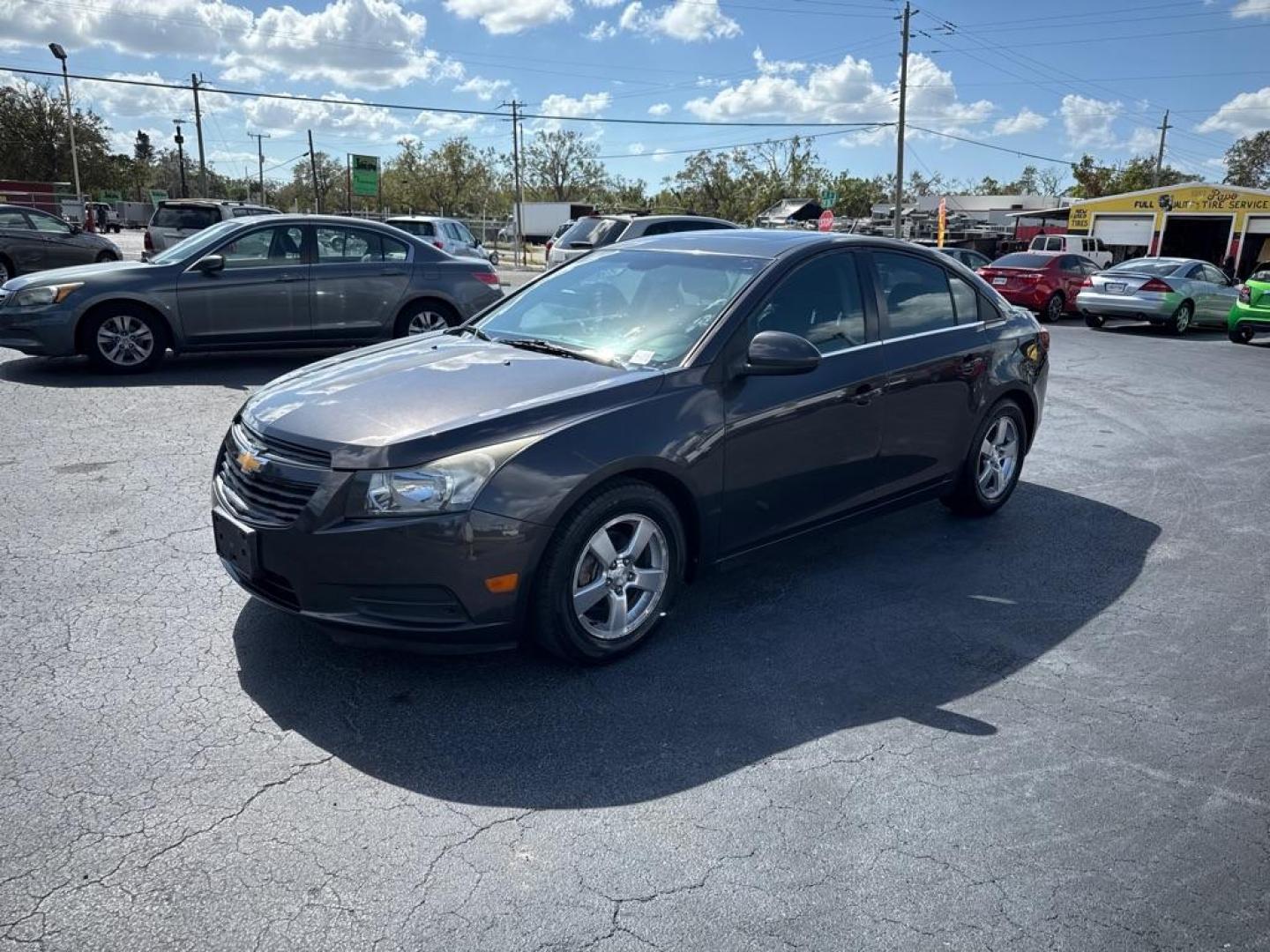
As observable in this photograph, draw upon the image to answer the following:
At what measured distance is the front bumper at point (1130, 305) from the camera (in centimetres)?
1712

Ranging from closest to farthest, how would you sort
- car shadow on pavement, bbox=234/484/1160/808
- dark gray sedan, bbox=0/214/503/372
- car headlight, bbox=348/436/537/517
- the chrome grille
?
car shadow on pavement, bbox=234/484/1160/808
car headlight, bbox=348/436/537/517
the chrome grille
dark gray sedan, bbox=0/214/503/372

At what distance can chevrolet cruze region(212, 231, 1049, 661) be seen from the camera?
3266 millimetres

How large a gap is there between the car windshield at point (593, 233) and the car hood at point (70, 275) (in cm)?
835

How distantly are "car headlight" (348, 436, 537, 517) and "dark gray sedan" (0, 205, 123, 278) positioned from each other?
Answer: 635 inches

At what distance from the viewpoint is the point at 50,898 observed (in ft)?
7.84

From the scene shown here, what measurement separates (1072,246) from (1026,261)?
1639cm

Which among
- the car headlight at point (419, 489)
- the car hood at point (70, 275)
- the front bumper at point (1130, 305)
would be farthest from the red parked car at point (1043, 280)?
the car headlight at point (419, 489)

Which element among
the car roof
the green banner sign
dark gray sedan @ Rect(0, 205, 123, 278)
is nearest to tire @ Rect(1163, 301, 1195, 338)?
the car roof

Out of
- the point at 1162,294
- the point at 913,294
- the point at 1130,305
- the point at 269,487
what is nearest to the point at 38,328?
the point at 269,487

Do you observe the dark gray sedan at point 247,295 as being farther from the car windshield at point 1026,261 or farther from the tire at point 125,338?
the car windshield at point 1026,261

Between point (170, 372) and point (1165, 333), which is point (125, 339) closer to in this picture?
point (170, 372)

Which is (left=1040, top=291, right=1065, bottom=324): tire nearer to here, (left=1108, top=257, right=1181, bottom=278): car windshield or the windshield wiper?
(left=1108, top=257, right=1181, bottom=278): car windshield

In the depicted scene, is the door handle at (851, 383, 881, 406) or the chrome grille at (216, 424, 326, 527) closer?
the chrome grille at (216, 424, 326, 527)

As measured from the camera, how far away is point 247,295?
9.34m
